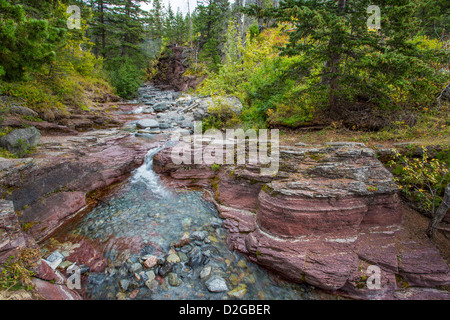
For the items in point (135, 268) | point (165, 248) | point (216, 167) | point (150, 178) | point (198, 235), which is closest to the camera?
point (135, 268)

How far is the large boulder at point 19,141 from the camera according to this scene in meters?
6.47

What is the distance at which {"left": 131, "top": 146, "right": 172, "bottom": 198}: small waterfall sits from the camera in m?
7.97

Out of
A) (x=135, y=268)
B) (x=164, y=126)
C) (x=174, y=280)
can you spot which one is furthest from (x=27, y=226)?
(x=164, y=126)

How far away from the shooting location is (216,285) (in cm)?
449

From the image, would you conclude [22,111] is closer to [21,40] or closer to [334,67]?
[21,40]

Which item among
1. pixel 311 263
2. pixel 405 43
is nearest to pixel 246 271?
pixel 311 263

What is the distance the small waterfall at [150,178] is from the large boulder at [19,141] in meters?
3.73

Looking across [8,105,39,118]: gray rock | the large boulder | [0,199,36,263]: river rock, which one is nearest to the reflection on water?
[0,199,36,263]: river rock

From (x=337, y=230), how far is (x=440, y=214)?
7.44 feet

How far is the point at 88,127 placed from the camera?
38.7 ft

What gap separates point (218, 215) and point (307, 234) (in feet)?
10.1

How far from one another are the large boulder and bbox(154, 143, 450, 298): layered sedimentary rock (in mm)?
7914

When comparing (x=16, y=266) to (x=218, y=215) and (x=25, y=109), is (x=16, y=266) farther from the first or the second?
(x=25, y=109)

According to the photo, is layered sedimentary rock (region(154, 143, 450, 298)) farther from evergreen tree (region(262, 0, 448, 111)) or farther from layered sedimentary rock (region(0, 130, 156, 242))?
layered sedimentary rock (region(0, 130, 156, 242))
